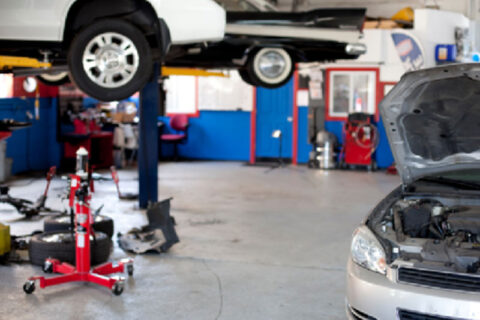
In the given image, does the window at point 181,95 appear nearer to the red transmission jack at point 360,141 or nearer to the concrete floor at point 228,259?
the red transmission jack at point 360,141

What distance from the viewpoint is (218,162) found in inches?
510

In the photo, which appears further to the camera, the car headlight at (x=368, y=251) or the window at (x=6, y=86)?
the window at (x=6, y=86)

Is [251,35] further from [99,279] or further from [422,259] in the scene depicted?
[422,259]

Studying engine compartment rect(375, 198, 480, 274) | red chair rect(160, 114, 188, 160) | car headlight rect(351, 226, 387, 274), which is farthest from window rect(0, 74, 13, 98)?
car headlight rect(351, 226, 387, 274)

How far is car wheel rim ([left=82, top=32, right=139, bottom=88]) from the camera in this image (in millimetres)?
4184

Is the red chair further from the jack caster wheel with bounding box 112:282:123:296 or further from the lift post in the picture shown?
the jack caster wheel with bounding box 112:282:123:296

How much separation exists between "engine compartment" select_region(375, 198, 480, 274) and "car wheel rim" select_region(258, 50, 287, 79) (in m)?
3.57

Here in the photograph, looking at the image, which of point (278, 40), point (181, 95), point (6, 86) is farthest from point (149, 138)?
point (181, 95)

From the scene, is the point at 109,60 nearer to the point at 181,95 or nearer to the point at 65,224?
the point at 65,224

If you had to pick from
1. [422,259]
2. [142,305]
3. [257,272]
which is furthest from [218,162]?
[422,259]

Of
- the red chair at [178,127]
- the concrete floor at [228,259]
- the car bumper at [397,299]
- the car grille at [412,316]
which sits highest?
the red chair at [178,127]

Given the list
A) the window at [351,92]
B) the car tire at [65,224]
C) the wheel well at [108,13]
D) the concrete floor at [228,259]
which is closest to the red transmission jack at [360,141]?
the window at [351,92]

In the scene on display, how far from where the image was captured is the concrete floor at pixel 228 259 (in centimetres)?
398

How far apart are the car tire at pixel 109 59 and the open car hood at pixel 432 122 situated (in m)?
1.78
